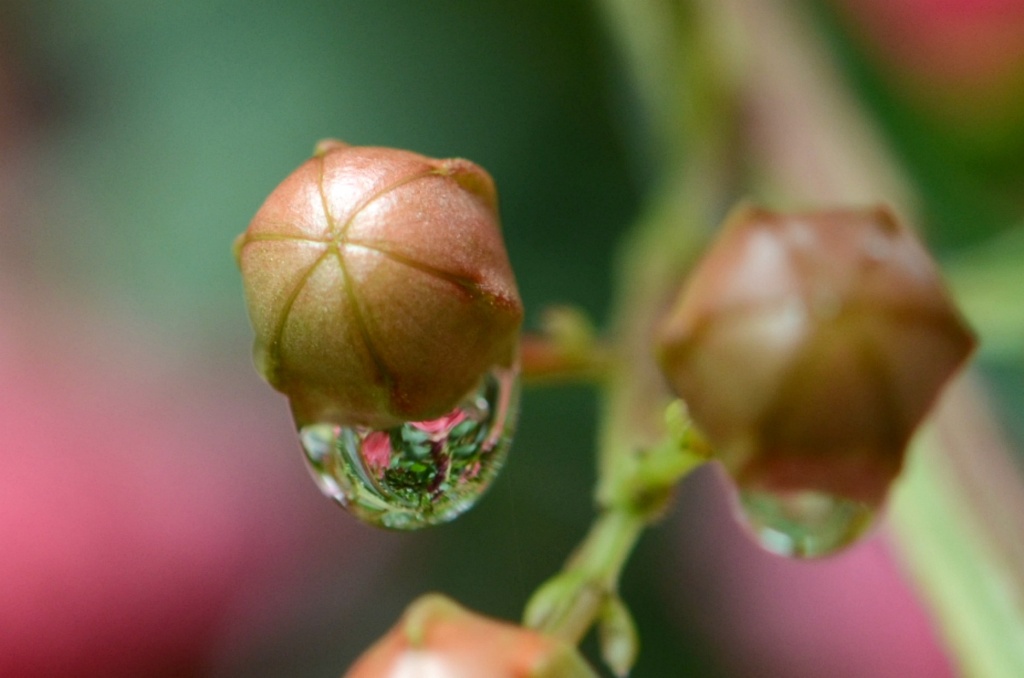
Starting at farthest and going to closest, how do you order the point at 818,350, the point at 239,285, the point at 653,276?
the point at 239,285 → the point at 653,276 → the point at 818,350

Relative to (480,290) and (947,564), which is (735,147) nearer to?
(947,564)

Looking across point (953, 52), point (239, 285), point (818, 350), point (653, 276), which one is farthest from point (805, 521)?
point (953, 52)

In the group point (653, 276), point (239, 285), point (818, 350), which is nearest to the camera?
point (818, 350)

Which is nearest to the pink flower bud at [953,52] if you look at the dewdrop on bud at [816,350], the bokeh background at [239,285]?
the bokeh background at [239,285]

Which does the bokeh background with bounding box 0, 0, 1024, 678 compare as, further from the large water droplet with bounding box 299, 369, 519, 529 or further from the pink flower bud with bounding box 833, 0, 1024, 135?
the large water droplet with bounding box 299, 369, 519, 529

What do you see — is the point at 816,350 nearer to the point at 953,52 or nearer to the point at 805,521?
the point at 805,521

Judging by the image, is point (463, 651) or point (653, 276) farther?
point (653, 276)
